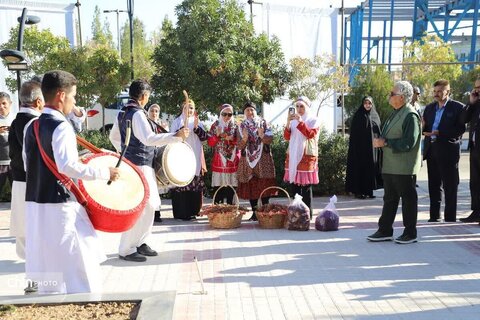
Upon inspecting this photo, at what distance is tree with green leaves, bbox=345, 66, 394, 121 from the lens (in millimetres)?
21406

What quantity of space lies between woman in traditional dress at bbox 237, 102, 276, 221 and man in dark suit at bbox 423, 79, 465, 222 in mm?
2245

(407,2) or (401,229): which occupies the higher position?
(407,2)

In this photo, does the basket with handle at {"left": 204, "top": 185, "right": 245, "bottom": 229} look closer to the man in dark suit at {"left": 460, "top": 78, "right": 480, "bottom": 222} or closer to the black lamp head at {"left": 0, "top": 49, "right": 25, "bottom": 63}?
the man in dark suit at {"left": 460, "top": 78, "right": 480, "bottom": 222}

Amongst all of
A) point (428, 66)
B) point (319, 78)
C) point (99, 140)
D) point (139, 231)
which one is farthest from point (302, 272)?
point (428, 66)

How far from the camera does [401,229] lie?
7.67 meters

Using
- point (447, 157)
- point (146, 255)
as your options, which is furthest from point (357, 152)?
point (146, 255)

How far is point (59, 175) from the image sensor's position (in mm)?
3648

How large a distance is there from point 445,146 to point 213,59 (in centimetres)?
520

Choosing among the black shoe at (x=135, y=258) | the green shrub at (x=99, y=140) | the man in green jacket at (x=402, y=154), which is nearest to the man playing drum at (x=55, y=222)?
the black shoe at (x=135, y=258)

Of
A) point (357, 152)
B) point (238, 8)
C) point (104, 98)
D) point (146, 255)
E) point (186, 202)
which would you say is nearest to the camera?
point (146, 255)

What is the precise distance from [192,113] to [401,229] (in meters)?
3.28

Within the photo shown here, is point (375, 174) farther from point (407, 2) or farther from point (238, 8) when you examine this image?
point (407, 2)

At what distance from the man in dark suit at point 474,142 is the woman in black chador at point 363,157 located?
2.46 metres

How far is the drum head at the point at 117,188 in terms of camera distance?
3.85 metres
